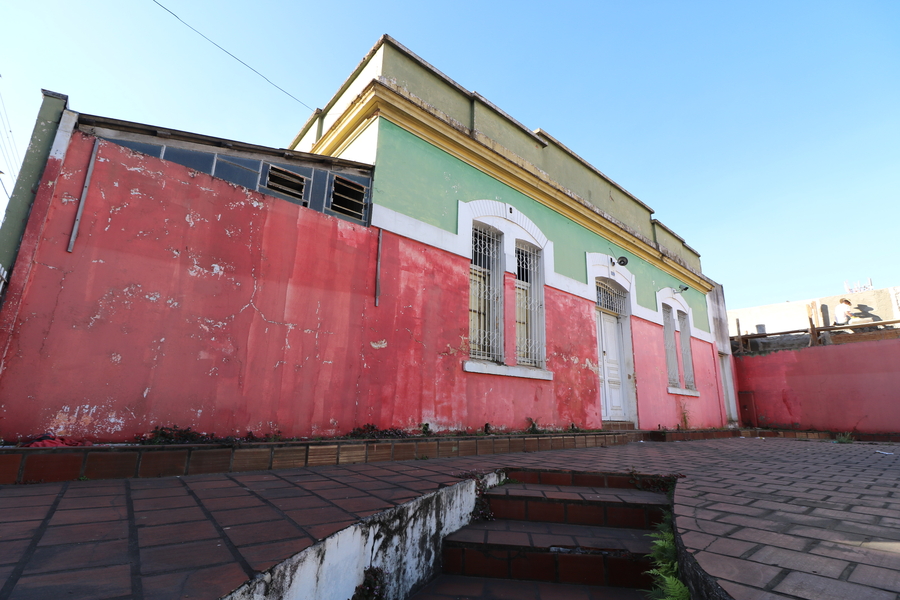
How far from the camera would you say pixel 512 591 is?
2.05 meters

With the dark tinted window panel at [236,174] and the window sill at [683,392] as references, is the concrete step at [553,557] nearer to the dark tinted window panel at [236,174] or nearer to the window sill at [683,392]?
the dark tinted window panel at [236,174]

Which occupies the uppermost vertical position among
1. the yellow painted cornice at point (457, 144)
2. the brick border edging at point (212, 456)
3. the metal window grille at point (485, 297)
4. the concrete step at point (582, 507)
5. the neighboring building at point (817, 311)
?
the neighboring building at point (817, 311)

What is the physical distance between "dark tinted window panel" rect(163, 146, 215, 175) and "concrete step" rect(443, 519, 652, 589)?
3857 mm

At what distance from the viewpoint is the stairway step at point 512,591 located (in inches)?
78.4

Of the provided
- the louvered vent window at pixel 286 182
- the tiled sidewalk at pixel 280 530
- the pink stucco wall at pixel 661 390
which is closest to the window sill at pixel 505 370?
the tiled sidewalk at pixel 280 530

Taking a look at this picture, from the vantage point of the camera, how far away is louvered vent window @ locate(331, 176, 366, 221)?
476 cm

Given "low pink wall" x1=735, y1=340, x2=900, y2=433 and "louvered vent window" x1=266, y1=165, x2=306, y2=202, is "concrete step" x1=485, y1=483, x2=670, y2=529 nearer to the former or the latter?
"louvered vent window" x1=266, y1=165, x2=306, y2=202

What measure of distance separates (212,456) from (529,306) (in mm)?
4802

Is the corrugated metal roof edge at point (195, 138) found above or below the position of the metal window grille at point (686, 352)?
above

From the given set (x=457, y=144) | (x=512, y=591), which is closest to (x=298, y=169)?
(x=457, y=144)

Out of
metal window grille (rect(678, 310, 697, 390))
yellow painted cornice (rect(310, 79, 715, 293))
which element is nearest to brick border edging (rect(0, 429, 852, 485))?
yellow painted cornice (rect(310, 79, 715, 293))

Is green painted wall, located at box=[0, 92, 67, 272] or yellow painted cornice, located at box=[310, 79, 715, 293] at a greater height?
yellow painted cornice, located at box=[310, 79, 715, 293]

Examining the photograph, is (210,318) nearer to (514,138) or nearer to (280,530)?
(280,530)

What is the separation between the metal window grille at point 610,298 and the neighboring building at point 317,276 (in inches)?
14.9
